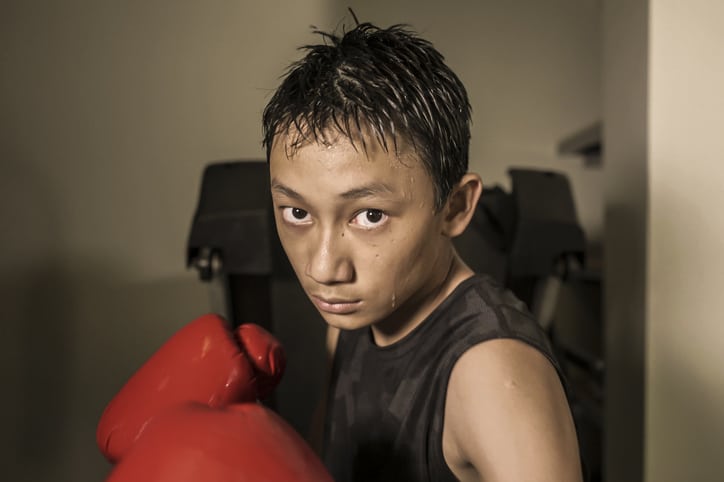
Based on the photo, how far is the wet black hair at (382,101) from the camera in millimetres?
458

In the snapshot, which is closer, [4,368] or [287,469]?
[287,469]

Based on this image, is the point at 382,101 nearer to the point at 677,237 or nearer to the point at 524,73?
the point at 677,237

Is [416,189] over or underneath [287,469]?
over

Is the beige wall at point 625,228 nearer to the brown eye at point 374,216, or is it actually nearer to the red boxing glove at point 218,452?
the brown eye at point 374,216

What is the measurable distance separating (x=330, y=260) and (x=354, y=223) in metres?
0.03

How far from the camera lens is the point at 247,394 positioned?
1.66 ft

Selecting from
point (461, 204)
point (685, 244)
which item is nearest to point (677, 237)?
point (685, 244)

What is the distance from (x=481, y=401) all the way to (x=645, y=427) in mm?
523

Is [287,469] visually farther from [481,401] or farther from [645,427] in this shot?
[645,427]

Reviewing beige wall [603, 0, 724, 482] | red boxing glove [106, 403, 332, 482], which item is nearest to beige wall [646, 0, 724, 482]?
beige wall [603, 0, 724, 482]

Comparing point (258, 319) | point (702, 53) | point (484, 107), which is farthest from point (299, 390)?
point (484, 107)

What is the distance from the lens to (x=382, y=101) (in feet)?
1.51

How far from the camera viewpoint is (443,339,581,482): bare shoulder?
1.35 ft

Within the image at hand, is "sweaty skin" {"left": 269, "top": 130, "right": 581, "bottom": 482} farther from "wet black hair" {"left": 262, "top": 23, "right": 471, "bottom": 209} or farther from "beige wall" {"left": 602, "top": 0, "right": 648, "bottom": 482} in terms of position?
"beige wall" {"left": 602, "top": 0, "right": 648, "bottom": 482}
